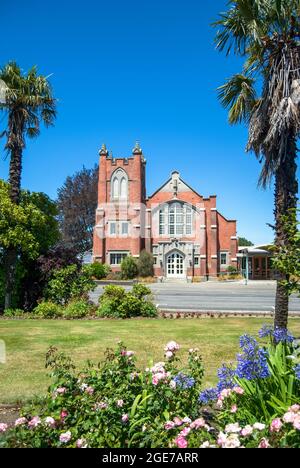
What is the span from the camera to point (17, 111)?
44.3ft

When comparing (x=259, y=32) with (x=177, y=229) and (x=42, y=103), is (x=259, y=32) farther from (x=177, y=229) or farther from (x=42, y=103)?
(x=177, y=229)

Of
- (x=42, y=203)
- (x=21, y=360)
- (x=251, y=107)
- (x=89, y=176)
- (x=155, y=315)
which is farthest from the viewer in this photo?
(x=89, y=176)

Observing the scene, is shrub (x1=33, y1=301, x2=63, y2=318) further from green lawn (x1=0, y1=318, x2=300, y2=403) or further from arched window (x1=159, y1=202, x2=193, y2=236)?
arched window (x1=159, y1=202, x2=193, y2=236)

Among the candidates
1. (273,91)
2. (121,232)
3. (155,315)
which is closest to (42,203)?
(155,315)

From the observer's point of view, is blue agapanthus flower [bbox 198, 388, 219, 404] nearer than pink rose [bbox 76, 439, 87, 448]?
No

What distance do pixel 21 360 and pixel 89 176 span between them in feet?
145

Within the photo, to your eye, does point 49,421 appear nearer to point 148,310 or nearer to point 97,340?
point 97,340

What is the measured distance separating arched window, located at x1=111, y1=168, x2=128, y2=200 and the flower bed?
41503 mm

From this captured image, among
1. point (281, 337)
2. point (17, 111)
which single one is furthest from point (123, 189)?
point (281, 337)

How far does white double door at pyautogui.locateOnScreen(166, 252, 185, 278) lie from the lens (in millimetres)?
42500

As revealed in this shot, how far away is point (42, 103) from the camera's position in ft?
45.1

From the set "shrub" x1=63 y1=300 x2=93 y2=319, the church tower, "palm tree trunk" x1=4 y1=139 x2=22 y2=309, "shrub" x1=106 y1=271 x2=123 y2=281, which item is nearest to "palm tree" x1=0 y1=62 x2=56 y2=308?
"palm tree trunk" x1=4 y1=139 x2=22 y2=309

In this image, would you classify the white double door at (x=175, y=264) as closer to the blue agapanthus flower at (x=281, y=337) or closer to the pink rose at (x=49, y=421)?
the blue agapanthus flower at (x=281, y=337)

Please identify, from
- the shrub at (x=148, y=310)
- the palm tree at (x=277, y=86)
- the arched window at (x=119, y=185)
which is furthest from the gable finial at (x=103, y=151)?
the palm tree at (x=277, y=86)
